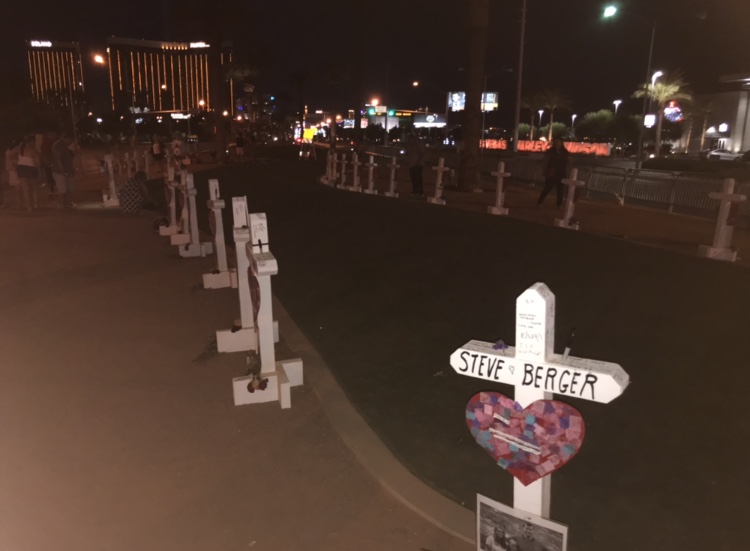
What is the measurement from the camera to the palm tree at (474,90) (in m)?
18.6

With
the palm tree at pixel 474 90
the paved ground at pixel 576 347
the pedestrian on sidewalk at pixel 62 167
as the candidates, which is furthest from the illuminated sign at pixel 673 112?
the pedestrian on sidewalk at pixel 62 167

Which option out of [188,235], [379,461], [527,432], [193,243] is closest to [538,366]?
[527,432]

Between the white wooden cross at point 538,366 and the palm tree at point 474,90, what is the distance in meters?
17.5

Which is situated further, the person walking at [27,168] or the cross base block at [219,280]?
the person walking at [27,168]

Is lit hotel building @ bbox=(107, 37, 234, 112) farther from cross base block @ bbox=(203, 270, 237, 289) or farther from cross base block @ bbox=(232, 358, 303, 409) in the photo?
cross base block @ bbox=(232, 358, 303, 409)

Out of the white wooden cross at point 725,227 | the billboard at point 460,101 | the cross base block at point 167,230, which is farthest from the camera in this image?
the billboard at point 460,101

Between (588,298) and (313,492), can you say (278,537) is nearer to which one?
(313,492)

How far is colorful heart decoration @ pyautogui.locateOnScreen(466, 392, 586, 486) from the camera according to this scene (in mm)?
2771

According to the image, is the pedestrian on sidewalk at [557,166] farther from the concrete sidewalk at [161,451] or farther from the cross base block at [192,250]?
the concrete sidewalk at [161,451]

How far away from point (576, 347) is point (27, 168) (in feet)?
49.9

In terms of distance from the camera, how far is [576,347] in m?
5.91

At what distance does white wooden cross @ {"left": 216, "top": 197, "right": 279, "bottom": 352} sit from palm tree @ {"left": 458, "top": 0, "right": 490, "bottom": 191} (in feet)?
47.4

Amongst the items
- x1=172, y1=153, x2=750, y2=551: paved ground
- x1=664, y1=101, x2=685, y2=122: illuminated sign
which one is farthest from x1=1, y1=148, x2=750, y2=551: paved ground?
x1=664, y1=101, x2=685, y2=122: illuminated sign

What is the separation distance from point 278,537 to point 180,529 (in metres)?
0.60
